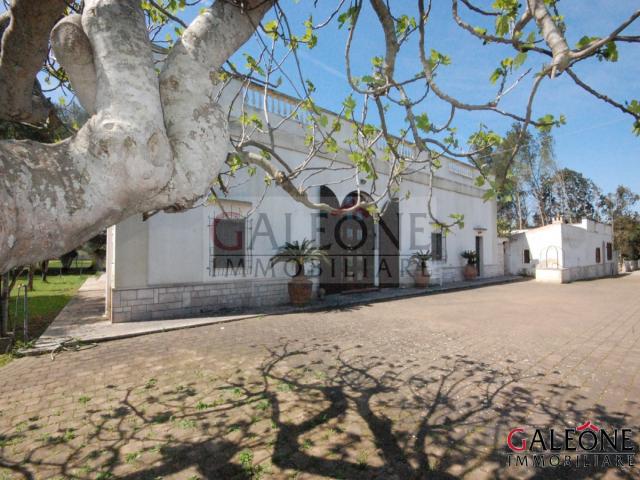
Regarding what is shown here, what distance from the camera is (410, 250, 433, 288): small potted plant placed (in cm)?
1426

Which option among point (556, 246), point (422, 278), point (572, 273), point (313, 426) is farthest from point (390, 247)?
point (572, 273)

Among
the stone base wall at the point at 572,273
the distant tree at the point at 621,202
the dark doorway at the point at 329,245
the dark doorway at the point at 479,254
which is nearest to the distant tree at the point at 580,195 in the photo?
the distant tree at the point at 621,202

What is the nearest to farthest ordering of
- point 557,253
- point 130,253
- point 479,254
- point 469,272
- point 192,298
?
point 130,253 < point 192,298 < point 469,272 < point 479,254 < point 557,253

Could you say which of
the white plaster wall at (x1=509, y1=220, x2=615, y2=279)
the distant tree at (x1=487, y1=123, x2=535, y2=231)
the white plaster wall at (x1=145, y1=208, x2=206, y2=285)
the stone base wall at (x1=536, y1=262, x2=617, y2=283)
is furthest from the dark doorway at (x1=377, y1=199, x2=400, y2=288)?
the white plaster wall at (x1=509, y1=220, x2=615, y2=279)

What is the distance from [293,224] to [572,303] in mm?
9014

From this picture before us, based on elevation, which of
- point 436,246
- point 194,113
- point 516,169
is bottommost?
point 436,246

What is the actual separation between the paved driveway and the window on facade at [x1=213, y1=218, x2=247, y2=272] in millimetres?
2647

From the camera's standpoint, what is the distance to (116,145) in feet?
4.85

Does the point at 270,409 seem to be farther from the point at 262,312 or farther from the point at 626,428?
the point at 262,312

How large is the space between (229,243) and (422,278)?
8555mm

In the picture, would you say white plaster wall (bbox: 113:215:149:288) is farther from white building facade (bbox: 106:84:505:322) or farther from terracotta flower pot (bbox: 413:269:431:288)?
terracotta flower pot (bbox: 413:269:431:288)

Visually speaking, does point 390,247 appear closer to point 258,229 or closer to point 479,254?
point 258,229

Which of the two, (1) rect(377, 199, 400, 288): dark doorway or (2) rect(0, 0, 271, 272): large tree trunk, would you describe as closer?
(2) rect(0, 0, 271, 272): large tree trunk

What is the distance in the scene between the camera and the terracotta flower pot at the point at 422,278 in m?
14.2
